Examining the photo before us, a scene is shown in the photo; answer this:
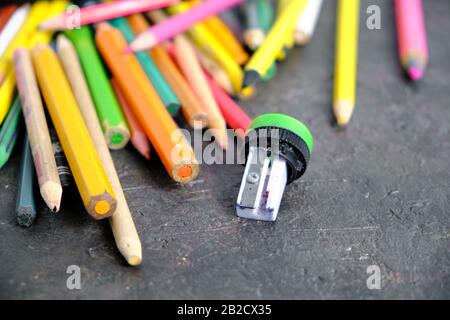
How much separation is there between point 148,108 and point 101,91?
8cm

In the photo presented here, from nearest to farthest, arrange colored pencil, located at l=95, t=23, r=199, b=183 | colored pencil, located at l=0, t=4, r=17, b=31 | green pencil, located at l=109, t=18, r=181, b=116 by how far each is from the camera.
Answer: colored pencil, located at l=95, t=23, r=199, b=183 → green pencil, located at l=109, t=18, r=181, b=116 → colored pencil, located at l=0, t=4, r=17, b=31

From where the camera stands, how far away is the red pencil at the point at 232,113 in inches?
35.0

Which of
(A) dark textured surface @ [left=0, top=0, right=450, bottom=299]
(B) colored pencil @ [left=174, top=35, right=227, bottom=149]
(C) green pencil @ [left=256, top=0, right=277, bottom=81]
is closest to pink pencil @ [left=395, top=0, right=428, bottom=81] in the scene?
(A) dark textured surface @ [left=0, top=0, right=450, bottom=299]

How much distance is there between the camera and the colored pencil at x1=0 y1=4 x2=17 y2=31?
103 cm

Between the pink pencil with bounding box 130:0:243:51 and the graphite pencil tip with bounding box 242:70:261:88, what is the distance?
14 centimetres

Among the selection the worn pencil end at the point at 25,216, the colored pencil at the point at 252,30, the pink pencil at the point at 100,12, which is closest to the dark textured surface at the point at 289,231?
the worn pencil end at the point at 25,216

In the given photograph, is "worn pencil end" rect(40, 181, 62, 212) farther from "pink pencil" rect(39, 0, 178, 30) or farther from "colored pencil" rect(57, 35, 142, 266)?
"pink pencil" rect(39, 0, 178, 30)

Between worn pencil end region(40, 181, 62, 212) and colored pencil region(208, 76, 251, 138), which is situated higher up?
worn pencil end region(40, 181, 62, 212)

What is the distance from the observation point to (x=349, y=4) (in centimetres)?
115

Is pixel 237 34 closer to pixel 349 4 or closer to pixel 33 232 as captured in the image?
pixel 349 4

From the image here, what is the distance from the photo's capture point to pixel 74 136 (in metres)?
0.78

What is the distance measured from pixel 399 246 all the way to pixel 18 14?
0.68 m
